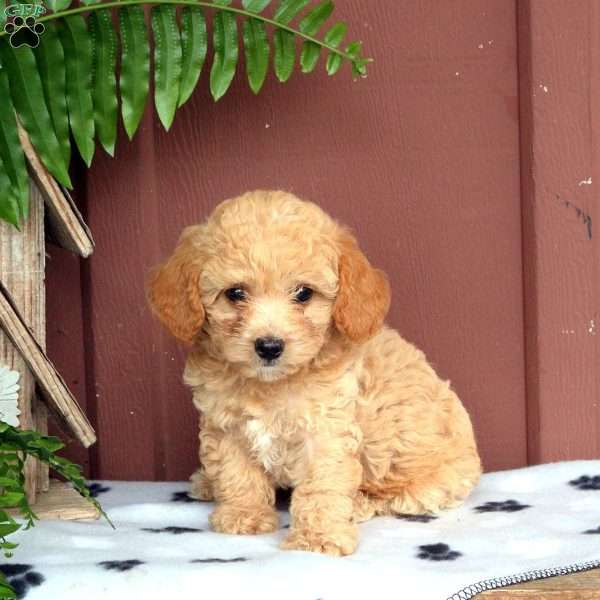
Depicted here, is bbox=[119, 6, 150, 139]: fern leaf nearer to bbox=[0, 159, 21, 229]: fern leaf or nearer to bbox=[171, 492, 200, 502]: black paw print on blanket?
bbox=[0, 159, 21, 229]: fern leaf

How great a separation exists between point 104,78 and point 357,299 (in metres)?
1.00

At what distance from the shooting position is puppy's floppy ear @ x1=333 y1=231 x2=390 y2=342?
2982 mm

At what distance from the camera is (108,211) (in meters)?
3.75

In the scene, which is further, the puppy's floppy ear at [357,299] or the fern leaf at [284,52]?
the fern leaf at [284,52]

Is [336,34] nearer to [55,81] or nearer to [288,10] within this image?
[288,10]

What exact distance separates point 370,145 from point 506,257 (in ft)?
1.98

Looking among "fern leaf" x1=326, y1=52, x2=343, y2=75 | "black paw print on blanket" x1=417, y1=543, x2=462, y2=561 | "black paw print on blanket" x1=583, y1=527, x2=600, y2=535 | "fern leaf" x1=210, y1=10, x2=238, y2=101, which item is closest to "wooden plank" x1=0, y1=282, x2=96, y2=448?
"fern leaf" x1=210, y1=10, x2=238, y2=101

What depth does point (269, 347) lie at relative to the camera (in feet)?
9.46

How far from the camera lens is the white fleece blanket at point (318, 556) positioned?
8.70ft

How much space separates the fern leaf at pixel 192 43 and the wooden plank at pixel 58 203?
447 millimetres

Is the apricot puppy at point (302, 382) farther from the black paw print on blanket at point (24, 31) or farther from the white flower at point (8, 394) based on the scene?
the black paw print on blanket at point (24, 31)

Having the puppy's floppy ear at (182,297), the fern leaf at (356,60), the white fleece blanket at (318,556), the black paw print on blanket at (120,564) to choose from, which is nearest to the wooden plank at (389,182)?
the fern leaf at (356,60)

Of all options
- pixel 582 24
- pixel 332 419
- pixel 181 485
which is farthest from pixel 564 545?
pixel 582 24

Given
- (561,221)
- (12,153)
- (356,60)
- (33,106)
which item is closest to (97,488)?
(12,153)
